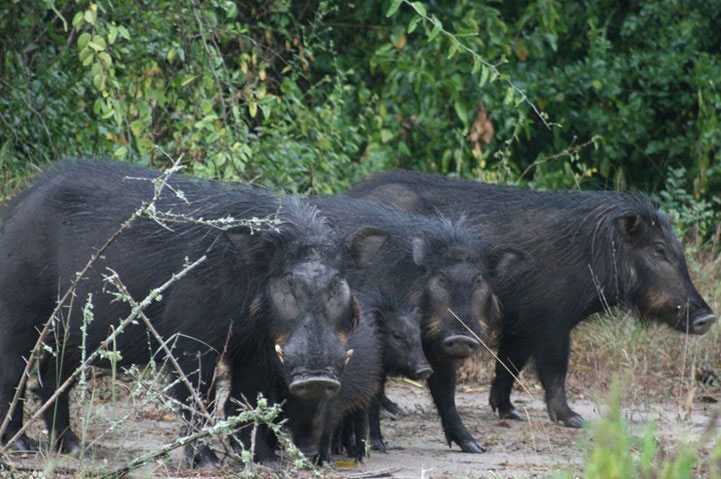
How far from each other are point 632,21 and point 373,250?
23.4 ft

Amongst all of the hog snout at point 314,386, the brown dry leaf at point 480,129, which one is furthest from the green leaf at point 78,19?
the brown dry leaf at point 480,129

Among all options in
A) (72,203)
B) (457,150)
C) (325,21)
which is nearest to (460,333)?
(72,203)


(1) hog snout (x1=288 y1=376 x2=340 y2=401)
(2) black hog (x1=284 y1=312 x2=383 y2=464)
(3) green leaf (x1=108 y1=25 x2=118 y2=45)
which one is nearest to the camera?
(1) hog snout (x1=288 y1=376 x2=340 y2=401)

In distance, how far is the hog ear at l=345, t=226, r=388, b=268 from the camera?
20.6 feet

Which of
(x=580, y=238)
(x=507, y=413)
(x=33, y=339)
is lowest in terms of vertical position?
(x=507, y=413)

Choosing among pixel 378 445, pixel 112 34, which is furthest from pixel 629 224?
pixel 112 34

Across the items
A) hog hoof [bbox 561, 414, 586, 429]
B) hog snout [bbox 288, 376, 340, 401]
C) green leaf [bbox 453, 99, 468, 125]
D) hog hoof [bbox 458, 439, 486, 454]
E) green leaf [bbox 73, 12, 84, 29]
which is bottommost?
hog hoof [bbox 561, 414, 586, 429]

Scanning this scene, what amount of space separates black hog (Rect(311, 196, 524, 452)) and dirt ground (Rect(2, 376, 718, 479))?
343mm

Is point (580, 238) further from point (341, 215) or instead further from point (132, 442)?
point (132, 442)

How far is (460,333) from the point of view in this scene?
707 cm

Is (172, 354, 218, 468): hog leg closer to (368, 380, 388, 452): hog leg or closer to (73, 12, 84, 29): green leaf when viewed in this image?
(368, 380, 388, 452): hog leg

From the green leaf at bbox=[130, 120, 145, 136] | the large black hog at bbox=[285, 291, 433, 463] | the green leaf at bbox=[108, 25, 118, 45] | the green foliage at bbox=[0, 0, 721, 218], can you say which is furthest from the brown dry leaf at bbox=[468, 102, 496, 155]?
the large black hog at bbox=[285, 291, 433, 463]

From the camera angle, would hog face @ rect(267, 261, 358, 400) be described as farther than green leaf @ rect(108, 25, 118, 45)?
No

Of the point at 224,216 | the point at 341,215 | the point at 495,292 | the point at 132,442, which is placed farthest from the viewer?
the point at 495,292
